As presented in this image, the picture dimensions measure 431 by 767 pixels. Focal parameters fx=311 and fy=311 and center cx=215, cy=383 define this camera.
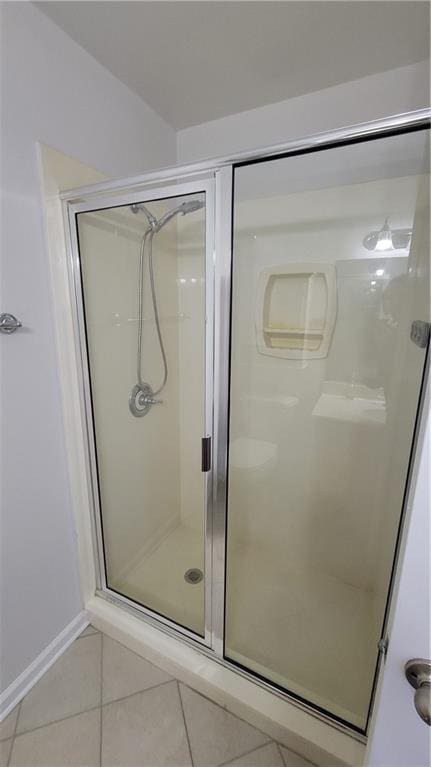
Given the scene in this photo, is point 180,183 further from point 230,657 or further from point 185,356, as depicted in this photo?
point 230,657

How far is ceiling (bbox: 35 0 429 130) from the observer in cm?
105

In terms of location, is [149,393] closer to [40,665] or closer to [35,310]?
[35,310]

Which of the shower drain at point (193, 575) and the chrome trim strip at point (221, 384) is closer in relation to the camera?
the chrome trim strip at point (221, 384)

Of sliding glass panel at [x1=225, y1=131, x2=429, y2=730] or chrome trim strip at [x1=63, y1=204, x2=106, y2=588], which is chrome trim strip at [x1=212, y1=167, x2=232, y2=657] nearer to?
sliding glass panel at [x1=225, y1=131, x2=429, y2=730]

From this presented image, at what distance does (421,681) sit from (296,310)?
1.38 metres

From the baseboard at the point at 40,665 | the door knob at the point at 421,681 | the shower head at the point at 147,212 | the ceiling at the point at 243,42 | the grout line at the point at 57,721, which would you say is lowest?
the grout line at the point at 57,721

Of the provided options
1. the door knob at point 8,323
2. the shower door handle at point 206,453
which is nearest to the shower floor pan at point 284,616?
the shower door handle at point 206,453

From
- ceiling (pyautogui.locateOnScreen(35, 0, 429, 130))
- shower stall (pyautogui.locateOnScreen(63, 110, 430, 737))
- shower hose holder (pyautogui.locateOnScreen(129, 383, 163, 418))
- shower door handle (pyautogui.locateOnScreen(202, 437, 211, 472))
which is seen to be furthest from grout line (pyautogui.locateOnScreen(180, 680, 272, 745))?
ceiling (pyautogui.locateOnScreen(35, 0, 429, 130))

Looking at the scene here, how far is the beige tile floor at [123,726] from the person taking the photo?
41.6 inches

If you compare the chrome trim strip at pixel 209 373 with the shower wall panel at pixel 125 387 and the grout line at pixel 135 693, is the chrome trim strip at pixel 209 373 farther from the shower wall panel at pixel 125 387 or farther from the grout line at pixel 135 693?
the shower wall panel at pixel 125 387

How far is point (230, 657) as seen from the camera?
4.17 feet

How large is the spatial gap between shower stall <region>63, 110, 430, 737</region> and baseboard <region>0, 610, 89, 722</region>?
166 millimetres

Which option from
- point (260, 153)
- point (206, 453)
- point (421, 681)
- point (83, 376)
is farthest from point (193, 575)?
point (260, 153)

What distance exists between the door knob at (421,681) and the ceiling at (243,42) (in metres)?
1.77
